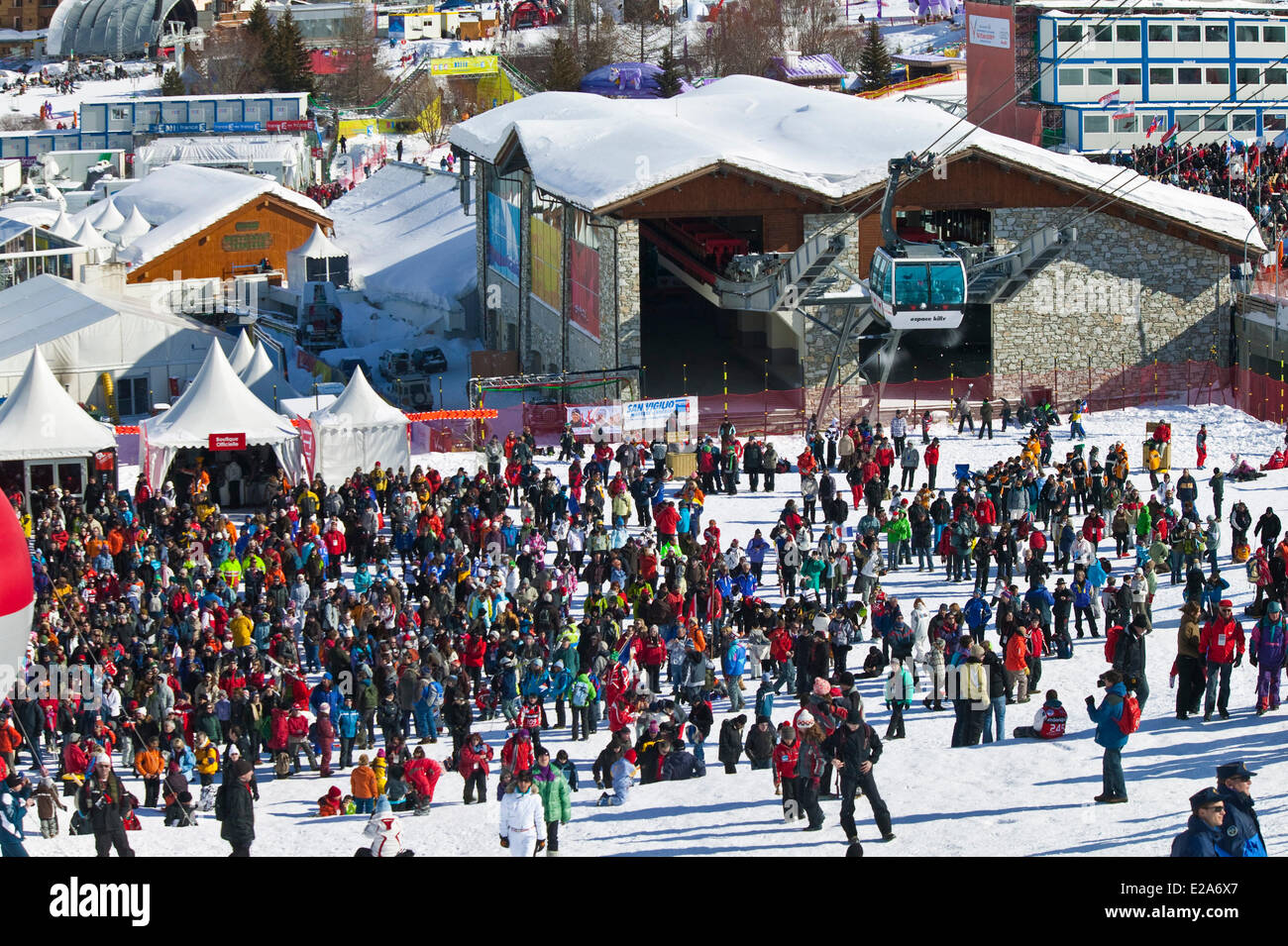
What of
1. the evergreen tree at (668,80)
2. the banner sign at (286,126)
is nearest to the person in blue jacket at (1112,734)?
the banner sign at (286,126)

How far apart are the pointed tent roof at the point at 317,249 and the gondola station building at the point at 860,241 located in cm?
1623

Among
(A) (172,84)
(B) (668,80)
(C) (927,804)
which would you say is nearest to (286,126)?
(B) (668,80)

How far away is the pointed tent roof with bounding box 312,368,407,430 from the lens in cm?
3055

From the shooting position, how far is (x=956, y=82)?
3799 inches

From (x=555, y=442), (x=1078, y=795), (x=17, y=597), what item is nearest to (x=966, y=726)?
(x=1078, y=795)

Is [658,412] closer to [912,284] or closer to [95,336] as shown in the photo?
[912,284]

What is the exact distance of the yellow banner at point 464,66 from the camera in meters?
102

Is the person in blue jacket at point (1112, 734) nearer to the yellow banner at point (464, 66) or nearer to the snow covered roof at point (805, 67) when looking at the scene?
the snow covered roof at point (805, 67)

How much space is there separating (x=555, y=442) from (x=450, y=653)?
14806mm

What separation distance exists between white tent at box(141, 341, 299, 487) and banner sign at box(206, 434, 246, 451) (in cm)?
4

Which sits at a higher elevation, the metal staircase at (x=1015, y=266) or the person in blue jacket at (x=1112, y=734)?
the metal staircase at (x=1015, y=266)

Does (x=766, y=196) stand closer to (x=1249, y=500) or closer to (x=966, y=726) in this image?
(x=1249, y=500)

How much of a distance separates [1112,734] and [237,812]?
6.84 metres

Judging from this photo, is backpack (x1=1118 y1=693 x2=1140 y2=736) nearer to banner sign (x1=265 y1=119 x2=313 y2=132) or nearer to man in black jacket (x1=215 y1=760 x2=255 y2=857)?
man in black jacket (x1=215 y1=760 x2=255 y2=857)
